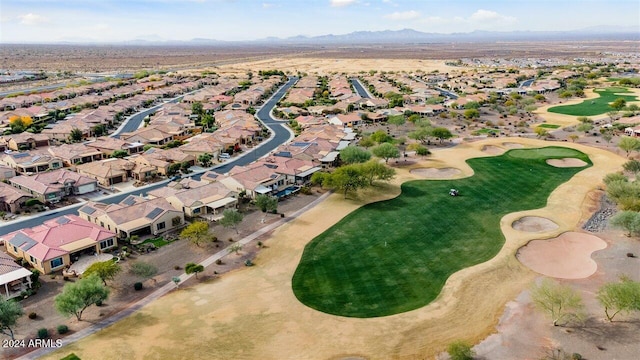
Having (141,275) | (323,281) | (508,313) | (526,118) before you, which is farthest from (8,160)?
(526,118)

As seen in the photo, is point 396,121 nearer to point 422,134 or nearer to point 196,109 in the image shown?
point 422,134

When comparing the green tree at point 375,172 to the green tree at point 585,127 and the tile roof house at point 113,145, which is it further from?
the green tree at point 585,127

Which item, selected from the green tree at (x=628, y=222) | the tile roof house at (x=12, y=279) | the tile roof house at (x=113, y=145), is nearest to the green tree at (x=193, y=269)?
the tile roof house at (x=12, y=279)

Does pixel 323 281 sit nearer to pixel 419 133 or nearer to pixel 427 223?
pixel 427 223

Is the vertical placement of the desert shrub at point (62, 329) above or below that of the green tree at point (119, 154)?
below

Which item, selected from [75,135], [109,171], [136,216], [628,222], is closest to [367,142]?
[109,171]
